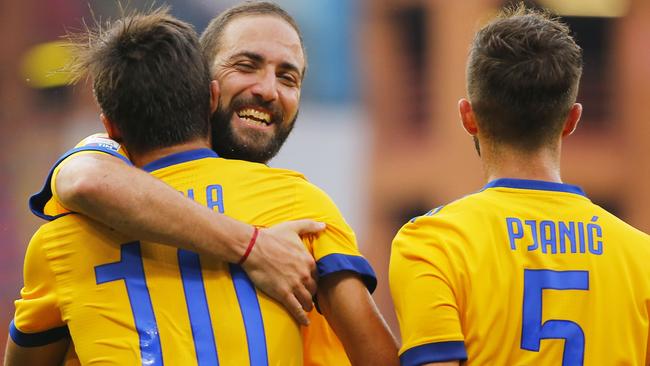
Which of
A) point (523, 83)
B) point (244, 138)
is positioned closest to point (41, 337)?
point (244, 138)

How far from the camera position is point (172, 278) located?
2.86m

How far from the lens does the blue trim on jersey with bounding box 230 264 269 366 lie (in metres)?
2.80

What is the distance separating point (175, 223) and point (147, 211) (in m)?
0.08

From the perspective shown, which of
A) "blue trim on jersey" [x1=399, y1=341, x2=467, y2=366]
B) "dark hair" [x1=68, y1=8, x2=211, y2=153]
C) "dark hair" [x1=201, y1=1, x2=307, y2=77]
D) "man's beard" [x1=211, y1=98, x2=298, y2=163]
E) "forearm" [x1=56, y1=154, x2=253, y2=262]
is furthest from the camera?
"dark hair" [x1=201, y1=1, x2=307, y2=77]

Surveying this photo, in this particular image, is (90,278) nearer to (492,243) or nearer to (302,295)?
(302,295)

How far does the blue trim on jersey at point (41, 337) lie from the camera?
2.99 m

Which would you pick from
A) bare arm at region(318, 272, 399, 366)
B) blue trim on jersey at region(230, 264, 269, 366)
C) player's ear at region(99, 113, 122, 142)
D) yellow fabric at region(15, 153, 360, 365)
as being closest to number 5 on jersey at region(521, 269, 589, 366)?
bare arm at region(318, 272, 399, 366)

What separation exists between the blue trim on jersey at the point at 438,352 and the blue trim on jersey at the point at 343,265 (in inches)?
11.8

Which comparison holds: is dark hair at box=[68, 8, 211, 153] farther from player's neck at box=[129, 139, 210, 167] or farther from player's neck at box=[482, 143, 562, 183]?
player's neck at box=[482, 143, 562, 183]

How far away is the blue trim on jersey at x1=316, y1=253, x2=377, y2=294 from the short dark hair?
51 centimetres

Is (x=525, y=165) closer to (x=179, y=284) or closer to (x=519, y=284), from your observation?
(x=519, y=284)

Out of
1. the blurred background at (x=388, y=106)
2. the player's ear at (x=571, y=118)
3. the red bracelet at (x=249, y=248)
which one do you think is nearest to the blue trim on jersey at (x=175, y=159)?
the red bracelet at (x=249, y=248)

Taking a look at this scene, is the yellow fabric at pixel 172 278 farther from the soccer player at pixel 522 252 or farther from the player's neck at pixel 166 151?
the soccer player at pixel 522 252

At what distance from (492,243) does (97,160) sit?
42.9 inches
